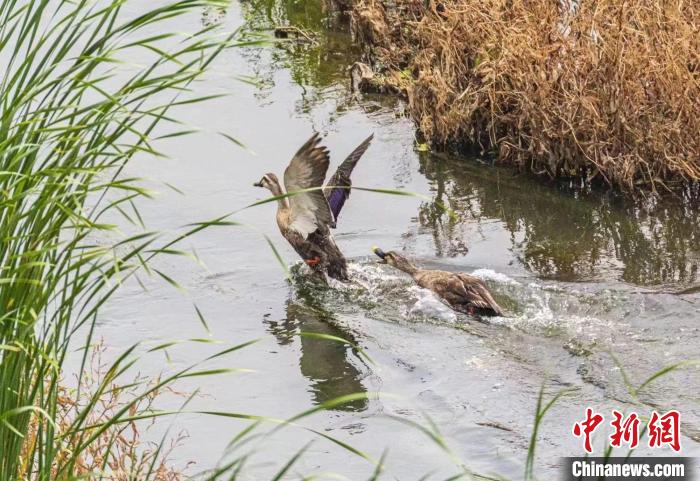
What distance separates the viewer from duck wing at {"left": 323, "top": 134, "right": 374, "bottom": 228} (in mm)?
8587

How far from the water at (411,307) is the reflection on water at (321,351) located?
0.05ft

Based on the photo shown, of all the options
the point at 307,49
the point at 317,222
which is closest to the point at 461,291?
the point at 317,222

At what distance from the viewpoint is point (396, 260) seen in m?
8.30

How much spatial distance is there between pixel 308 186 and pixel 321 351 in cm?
118

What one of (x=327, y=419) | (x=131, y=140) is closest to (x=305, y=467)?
(x=327, y=419)

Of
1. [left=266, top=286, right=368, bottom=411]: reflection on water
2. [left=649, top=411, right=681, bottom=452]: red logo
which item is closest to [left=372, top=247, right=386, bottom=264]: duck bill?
[left=266, top=286, right=368, bottom=411]: reflection on water

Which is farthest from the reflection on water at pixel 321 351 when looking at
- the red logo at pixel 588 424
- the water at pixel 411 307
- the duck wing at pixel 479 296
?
the red logo at pixel 588 424

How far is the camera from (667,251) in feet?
27.8

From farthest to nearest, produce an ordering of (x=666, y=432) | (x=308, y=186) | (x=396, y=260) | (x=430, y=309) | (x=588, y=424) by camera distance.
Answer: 1. (x=396, y=260)
2. (x=308, y=186)
3. (x=430, y=309)
4. (x=588, y=424)
5. (x=666, y=432)

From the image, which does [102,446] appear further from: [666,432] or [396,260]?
[396,260]

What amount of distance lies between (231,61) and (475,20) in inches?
147

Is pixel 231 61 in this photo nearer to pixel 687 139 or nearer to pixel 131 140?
pixel 131 140

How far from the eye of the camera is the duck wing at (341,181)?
28.2ft

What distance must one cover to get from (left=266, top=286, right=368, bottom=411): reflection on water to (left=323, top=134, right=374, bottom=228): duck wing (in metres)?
0.77
